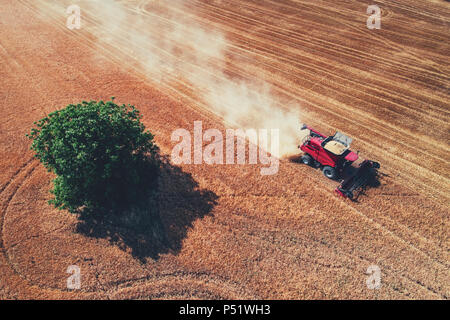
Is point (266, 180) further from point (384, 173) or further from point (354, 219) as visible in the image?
point (384, 173)

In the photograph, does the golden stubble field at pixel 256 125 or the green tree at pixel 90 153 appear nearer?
the green tree at pixel 90 153

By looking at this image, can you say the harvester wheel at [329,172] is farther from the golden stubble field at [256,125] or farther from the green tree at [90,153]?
the green tree at [90,153]

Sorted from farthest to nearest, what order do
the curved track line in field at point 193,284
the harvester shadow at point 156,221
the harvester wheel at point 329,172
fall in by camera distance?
1. the harvester wheel at point 329,172
2. the harvester shadow at point 156,221
3. the curved track line in field at point 193,284

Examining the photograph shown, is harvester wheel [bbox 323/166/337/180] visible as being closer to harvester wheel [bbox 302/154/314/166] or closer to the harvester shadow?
harvester wheel [bbox 302/154/314/166]

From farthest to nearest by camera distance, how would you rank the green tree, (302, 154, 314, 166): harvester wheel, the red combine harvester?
1. (302, 154, 314, 166): harvester wheel
2. the red combine harvester
3. the green tree

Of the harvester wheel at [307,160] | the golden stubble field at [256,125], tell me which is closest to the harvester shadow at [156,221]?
the golden stubble field at [256,125]

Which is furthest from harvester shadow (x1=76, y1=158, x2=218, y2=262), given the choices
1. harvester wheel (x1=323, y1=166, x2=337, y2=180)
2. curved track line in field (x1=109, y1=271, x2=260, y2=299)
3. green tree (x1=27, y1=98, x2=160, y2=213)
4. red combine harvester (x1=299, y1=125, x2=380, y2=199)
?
harvester wheel (x1=323, y1=166, x2=337, y2=180)

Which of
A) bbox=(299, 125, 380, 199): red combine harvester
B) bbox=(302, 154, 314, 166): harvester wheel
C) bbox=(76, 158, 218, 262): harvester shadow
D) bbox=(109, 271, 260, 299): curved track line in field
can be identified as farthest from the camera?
bbox=(302, 154, 314, 166): harvester wheel
